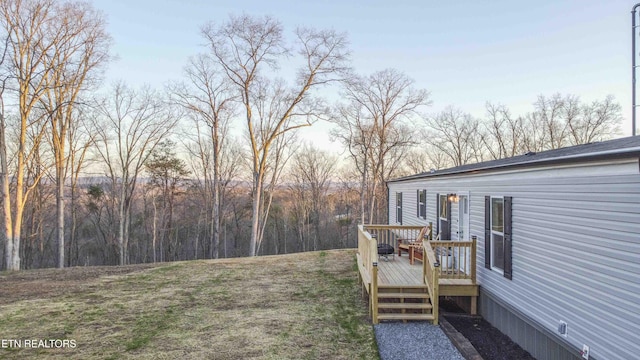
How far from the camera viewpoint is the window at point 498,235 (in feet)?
18.9

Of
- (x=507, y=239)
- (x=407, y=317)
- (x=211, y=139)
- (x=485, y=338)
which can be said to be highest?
(x=211, y=139)

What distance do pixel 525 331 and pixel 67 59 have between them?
664 inches

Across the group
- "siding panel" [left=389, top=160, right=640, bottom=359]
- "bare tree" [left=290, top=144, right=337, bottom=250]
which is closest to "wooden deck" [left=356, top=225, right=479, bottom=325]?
"siding panel" [left=389, top=160, right=640, bottom=359]

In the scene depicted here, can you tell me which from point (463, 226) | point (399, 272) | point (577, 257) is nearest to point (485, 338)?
point (399, 272)

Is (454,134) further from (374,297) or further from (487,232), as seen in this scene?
(374,297)

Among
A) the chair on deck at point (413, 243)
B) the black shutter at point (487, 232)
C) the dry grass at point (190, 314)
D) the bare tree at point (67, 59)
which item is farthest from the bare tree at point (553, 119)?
the bare tree at point (67, 59)

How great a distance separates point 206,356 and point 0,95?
12.2 m

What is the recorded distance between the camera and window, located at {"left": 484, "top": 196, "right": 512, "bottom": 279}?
577 centimetres

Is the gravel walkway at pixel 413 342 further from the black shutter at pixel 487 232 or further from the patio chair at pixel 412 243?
the patio chair at pixel 412 243

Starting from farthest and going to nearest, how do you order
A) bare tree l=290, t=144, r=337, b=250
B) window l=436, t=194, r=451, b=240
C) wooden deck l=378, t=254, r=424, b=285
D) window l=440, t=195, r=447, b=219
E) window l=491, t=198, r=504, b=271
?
1. bare tree l=290, t=144, r=337, b=250
2. window l=440, t=195, r=447, b=219
3. window l=436, t=194, r=451, b=240
4. wooden deck l=378, t=254, r=424, b=285
5. window l=491, t=198, r=504, b=271

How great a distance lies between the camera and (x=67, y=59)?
13172 mm

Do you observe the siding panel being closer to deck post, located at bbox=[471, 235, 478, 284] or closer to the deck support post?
deck post, located at bbox=[471, 235, 478, 284]

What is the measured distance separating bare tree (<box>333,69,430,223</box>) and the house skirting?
581 inches

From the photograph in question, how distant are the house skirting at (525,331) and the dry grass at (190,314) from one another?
7.67 feet
